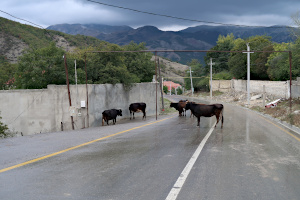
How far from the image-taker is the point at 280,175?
6.85 m

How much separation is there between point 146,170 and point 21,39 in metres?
75.0

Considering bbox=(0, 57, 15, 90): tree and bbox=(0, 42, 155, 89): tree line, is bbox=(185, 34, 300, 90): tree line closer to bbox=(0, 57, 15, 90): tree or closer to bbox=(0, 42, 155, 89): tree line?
bbox=(0, 42, 155, 89): tree line

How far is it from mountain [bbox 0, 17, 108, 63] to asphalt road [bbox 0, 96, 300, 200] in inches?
2113

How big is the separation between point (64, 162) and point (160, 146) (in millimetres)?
3686

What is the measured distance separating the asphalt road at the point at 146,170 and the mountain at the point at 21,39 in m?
53.7

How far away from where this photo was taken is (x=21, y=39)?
73.4 meters

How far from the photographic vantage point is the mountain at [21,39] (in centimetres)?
6700

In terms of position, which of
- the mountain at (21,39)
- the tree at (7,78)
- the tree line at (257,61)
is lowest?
the tree at (7,78)

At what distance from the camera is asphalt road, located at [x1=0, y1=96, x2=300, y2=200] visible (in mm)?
5559

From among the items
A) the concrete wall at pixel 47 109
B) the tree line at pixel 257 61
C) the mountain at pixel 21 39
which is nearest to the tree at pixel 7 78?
the concrete wall at pixel 47 109

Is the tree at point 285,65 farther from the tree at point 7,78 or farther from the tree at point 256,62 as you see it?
the tree at point 7,78

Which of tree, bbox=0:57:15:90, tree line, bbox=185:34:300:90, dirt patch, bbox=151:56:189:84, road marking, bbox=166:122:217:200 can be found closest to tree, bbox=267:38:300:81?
tree line, bbox=185:34:300:90

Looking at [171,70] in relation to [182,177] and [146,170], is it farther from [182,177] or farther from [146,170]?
[182,177]

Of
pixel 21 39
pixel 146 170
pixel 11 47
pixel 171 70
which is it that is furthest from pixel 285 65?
pixel 171 70
